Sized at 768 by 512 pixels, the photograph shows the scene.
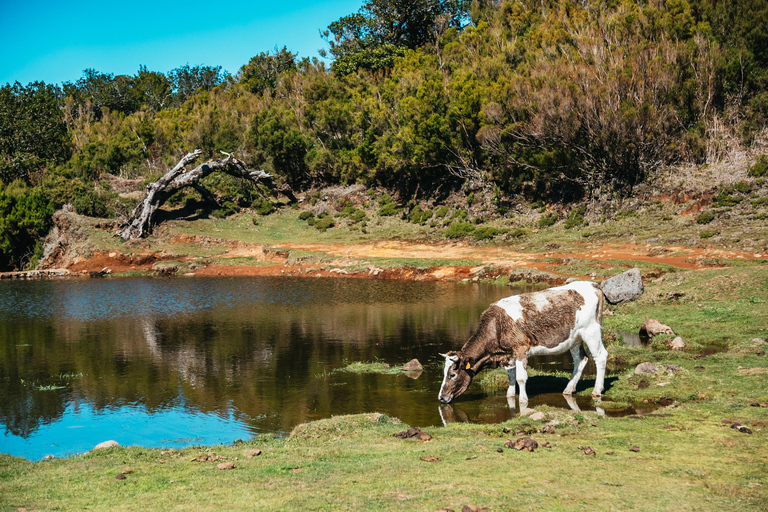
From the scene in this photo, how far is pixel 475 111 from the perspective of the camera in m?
58.7

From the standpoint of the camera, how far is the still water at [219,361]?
49.1 feet

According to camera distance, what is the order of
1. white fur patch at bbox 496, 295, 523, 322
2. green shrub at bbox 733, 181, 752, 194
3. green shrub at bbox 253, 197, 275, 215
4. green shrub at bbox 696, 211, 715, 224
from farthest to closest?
1. green shrub at bbox 253, 197, 275, 215
2. green shrub at bbox 733, 181, 752, 194
3. green shrub at bbox 696, 211, 715, 224
4. white fur patch at bbox 496, 295, 523, 322

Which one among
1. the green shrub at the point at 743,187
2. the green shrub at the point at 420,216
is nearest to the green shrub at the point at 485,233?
the green shrub at the point at 420,216

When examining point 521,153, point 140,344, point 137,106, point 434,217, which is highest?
point 137,106

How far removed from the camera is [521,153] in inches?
2244

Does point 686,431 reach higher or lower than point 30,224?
lower

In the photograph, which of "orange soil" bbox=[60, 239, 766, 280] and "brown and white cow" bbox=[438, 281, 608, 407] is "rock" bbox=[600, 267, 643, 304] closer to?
"orange soil" bbox=[60, 239, 766, 280]

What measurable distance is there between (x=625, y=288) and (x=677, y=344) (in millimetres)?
8656

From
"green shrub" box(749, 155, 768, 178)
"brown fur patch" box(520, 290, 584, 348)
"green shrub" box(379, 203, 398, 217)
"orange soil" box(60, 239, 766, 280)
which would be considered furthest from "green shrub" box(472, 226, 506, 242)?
"brown fur patch" box(520, 290, 584, 348)

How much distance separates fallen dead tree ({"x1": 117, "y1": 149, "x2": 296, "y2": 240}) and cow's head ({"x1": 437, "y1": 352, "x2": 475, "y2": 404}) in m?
50.0

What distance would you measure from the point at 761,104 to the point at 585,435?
4828cm

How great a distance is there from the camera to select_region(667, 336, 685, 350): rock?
63.1 ft

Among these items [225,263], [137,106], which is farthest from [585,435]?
[137,106]

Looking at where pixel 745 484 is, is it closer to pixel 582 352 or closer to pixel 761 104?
pixel 582 352
